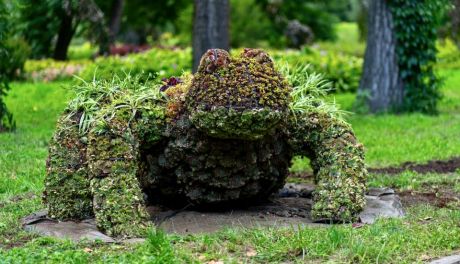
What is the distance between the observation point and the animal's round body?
20.9ft

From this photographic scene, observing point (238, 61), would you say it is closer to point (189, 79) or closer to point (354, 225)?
point (189, 79)

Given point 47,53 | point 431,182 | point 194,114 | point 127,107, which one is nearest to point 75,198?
point 127,107

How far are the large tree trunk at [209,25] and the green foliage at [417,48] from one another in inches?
114

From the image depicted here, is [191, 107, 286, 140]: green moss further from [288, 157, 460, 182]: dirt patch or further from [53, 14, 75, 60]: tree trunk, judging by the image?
[53, 14, 75, 60]: tree trunk

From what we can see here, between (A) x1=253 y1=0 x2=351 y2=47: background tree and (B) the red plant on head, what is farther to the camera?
(A) x1=253 y1=0 x2=351 y2=47: background tree

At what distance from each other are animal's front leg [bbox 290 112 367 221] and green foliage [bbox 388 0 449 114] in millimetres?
7754

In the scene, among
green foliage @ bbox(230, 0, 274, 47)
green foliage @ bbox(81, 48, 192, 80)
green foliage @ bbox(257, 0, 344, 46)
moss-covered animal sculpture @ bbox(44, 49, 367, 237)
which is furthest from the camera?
green foliage @ bbox(257, 0, 344, 46)

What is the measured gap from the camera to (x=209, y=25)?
14680 mm

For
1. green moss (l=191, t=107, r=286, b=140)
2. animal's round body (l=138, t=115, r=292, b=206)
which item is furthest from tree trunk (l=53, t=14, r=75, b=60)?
green moss (l=191, t=107, r=286, b=140)

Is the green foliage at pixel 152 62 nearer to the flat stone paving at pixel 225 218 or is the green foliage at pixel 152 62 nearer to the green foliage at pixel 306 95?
the green foliage at pixel 306 95

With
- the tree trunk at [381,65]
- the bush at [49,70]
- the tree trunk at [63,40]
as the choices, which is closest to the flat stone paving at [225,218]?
the tree trunk at [381,65]

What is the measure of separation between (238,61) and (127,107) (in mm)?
999

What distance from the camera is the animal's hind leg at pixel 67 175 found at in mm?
6559

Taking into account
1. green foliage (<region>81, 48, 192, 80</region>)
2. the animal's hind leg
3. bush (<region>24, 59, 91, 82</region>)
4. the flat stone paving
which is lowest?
bush (<region>24, 59, 91, 82</region>)
